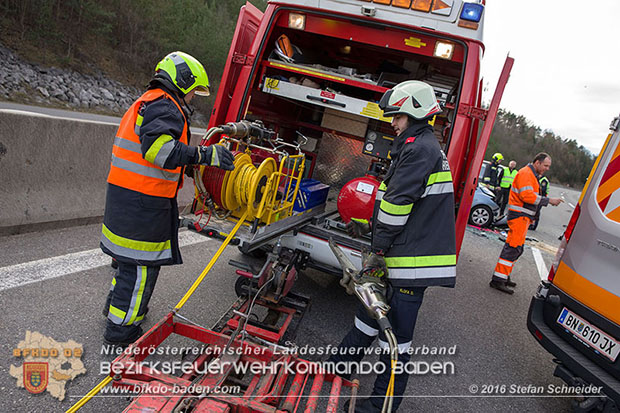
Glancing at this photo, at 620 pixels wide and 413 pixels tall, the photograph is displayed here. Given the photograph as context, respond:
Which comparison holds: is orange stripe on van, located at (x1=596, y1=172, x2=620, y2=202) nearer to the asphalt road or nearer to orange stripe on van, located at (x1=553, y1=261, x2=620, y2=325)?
orange stripe on van, located at (x1=553, y1=261, x2=620, y2=325)

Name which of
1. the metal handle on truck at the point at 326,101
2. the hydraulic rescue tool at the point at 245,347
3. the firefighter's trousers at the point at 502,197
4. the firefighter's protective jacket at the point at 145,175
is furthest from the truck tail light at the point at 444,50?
the firefighter's trousers at the point at 502,197

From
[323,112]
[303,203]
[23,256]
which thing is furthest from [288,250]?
[323,112]

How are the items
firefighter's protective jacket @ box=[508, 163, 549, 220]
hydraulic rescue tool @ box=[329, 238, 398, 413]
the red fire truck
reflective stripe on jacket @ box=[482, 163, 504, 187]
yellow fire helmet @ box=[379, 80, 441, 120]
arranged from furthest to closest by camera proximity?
reflective stripe on jacket @ box=[482, 163, 504, 187] < firefighter's protective jacket @ box=[508, 163, 549, 220] < the red fire truck < yellow fire helmet @ box=[379, 80, 441, 120] < hydraulic rescue tool @ box=[329, 238, 398, 413]

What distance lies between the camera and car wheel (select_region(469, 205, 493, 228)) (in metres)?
10.4

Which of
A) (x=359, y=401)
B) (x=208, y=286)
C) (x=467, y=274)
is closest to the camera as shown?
(x=359, y=401)

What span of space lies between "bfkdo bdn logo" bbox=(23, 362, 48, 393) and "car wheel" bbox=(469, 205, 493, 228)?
10025mm

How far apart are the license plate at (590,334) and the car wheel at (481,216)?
25.2 ft

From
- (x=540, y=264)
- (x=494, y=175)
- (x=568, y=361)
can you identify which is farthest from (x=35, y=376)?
(x=494, y=175)

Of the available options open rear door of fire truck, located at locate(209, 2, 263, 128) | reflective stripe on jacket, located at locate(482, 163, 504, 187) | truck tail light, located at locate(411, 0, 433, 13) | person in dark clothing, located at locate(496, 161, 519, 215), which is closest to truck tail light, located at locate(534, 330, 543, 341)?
truck tail light, located at locate(411, 0, 433, 13)

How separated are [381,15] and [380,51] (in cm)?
158

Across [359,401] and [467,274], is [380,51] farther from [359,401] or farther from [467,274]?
[359,401]

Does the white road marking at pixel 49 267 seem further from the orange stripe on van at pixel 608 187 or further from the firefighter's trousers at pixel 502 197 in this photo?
the firefighter's trousers at pixel 502 197

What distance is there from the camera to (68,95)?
1867cm

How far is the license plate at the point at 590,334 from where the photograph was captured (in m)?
2.67
